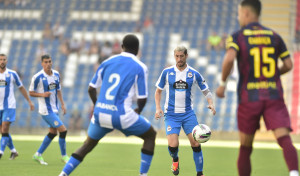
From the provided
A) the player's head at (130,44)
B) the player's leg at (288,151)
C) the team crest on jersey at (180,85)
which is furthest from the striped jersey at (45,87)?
the player's leg at (288,151)

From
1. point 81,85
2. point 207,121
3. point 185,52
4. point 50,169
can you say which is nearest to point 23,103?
point 81,85

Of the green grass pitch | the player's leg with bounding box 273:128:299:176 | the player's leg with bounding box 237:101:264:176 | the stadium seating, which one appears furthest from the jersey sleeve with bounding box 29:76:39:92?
the stadium seating

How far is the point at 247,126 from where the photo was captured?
251 inches

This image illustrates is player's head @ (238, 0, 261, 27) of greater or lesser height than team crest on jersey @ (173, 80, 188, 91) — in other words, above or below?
above

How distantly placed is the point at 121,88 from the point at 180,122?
316 cm

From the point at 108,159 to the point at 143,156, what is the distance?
236 inches

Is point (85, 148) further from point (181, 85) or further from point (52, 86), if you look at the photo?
point (52, 86)

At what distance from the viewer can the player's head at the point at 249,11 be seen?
654 cm

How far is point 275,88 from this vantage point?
6.38 m

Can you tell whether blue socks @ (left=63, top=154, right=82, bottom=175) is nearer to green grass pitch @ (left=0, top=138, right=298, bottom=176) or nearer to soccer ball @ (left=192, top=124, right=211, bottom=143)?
green grass pitch @ (left=0, top=138, right=298, bottom=176)

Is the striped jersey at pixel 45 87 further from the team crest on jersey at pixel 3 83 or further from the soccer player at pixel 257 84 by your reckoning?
the soccer player at pixel 257 84

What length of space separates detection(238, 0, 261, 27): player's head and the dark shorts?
1010 mm

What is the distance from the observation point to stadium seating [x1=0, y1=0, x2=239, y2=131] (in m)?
26.5

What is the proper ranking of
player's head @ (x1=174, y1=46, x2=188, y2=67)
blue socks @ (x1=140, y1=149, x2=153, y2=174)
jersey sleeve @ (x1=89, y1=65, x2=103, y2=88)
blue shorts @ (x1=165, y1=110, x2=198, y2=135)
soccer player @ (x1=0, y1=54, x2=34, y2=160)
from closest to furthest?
jersey sleeve @ (x1=89, y1=65, x2=103, y2=88) → blue socks @ (x1=140, y1=149, x2=153, y2=174) → player's head @ (x1=174, y1=46, x2=188, y2=67) → blue shorts @ (x1=165, y1=110, x2=198, y2=135) → soccer player @ (x1=0, y1=54, x2=34, y2=160)
